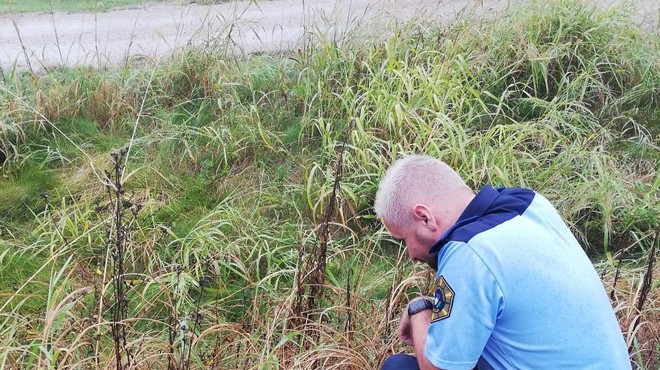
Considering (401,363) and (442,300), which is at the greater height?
(442,300)

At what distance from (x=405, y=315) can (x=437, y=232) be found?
0.42 metres

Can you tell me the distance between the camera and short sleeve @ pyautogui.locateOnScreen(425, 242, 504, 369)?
169cm

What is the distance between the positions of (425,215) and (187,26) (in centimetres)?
606

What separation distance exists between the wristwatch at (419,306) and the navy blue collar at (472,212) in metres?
0.27

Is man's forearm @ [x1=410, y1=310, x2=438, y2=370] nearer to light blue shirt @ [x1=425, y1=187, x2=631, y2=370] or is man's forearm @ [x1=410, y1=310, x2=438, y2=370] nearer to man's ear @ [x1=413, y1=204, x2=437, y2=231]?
light blue shirt @ [x1=425, y1=187, x2=631, y2=370]

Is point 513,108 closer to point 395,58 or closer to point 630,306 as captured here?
point 395,58

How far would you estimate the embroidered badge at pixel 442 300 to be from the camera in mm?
1733

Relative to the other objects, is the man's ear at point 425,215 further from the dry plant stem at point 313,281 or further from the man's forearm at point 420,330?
the dry plant stem at point 313,281

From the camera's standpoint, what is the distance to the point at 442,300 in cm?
177

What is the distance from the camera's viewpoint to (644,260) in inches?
134

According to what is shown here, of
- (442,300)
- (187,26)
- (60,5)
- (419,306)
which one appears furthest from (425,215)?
(60,5)

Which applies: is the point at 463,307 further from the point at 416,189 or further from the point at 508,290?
the point at 416,189

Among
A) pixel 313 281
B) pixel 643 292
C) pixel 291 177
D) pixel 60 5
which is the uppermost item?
pixel 60 5

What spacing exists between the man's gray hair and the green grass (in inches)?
276
